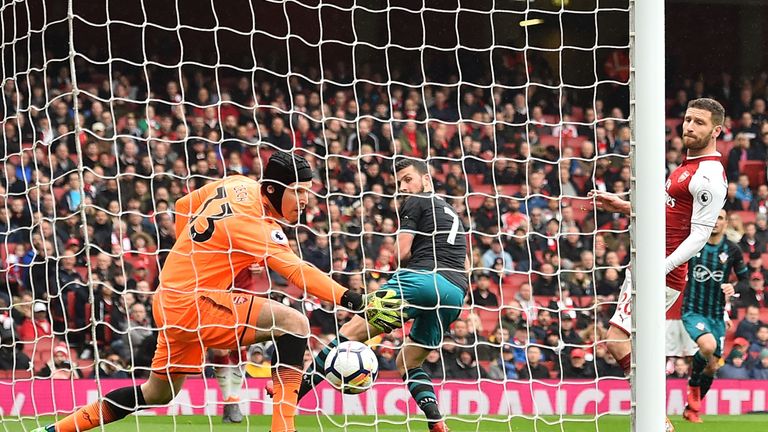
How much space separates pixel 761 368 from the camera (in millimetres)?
10562

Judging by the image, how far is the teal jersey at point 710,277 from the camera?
8250 millimetres

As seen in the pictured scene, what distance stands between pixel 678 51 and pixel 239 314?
9.92 m

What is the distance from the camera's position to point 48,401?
28.3ft

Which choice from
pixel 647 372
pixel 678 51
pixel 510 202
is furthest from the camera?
pixel 678 51

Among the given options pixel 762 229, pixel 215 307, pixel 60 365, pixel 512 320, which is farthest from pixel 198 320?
pixel 762 229

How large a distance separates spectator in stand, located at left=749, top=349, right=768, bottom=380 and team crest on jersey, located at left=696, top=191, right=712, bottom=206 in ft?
15.8

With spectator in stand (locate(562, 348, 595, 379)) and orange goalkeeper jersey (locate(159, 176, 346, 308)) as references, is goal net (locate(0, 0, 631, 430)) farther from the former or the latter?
orange goalkeeper jersey (locate(159, 176, 346, 308))

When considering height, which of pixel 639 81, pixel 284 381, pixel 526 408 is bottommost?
pixel 526 408

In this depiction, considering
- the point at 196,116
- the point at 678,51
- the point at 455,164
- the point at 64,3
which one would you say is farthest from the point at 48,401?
the point at 678,51

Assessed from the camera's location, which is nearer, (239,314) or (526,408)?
(239,314)

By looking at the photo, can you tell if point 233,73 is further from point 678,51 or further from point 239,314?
point 239,314

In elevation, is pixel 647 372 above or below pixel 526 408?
above

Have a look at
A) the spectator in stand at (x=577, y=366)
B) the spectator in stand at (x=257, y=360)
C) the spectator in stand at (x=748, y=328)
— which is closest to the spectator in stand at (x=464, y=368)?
the spectator in stand at (x=577, y=366)

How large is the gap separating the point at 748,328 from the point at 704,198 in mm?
4904
